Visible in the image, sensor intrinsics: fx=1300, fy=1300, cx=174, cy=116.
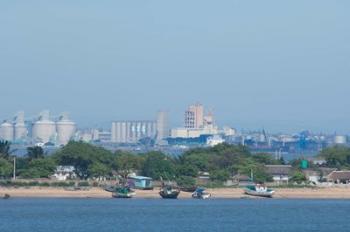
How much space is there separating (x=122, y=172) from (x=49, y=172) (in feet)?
16.2

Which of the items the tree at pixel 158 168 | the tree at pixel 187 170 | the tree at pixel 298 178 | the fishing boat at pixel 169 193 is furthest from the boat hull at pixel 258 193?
the tree at pixel 158 168

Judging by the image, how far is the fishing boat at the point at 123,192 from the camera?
215 feet

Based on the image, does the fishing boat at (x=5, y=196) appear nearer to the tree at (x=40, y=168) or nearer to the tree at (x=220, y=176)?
the tree at (x=40, y=168)

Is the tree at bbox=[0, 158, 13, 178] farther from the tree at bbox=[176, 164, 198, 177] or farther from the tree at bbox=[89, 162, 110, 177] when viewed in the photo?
the tree at bbox=[176, 164, 198, 177]

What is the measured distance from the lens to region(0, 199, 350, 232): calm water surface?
44.9 metres

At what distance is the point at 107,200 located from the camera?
63812mm

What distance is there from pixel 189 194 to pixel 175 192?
2.44m

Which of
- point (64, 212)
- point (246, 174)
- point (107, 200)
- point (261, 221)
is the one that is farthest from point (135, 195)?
point (261, 221)

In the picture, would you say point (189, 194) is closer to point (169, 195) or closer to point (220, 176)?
point (169, 195)

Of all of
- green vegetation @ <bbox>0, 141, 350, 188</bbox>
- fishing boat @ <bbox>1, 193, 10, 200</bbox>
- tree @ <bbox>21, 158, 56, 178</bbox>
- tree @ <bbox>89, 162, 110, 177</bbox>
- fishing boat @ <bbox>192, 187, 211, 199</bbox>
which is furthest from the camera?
green vegetation @ <bbox>0, 141, 350, 188</bbox>

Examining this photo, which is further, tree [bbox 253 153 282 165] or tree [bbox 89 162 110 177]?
tree [bbox 253 153 282 165]

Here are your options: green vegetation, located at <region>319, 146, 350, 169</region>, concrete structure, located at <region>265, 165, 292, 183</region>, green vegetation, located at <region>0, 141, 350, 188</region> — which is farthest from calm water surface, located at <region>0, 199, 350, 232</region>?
green vegetation, located at <region>319, 146, 350, 169</region>

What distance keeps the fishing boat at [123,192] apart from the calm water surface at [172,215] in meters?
0.93

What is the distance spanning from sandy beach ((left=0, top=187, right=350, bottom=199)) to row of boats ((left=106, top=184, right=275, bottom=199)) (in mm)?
399
